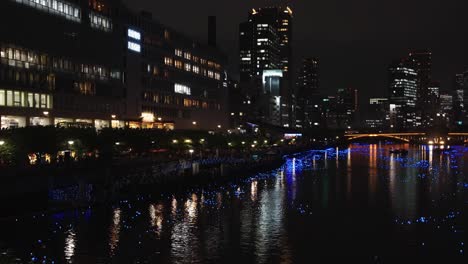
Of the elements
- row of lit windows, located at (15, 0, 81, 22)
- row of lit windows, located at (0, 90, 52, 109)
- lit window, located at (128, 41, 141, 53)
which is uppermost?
row of lit windows, located at (15, 0, 81, 22)

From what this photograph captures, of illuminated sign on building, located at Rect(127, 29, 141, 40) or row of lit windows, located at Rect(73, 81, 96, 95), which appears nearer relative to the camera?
row of lit windows, located at Rect(73, 81, 96, 95)

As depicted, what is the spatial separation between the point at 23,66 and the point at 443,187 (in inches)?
2469

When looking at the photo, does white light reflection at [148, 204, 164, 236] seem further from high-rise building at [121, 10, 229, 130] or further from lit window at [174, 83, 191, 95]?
lit window at [174, 83, 191, 95]

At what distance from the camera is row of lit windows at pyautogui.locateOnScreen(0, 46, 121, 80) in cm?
8825

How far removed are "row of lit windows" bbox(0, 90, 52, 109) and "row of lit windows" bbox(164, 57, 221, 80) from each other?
51349mm

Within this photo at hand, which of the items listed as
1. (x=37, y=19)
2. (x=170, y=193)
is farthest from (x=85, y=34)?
(x=170, y=193)

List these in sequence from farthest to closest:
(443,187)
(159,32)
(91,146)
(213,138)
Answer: (159,32)
(213,138)
(443,187)
(91,146)

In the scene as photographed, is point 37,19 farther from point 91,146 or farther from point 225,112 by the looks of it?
point 225,112

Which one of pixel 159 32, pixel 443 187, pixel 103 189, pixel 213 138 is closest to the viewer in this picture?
pixel 103 189

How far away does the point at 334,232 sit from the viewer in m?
50.5

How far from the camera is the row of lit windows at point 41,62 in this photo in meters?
88.2

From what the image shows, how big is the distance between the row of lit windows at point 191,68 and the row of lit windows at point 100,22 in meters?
31.2

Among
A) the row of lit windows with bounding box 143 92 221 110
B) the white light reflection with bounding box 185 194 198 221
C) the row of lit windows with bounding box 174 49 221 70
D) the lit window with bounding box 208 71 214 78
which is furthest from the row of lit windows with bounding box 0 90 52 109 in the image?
the lit window with bounding box 208 71 214 78

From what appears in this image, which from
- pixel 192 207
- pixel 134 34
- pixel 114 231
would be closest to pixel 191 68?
pixel 134 34
